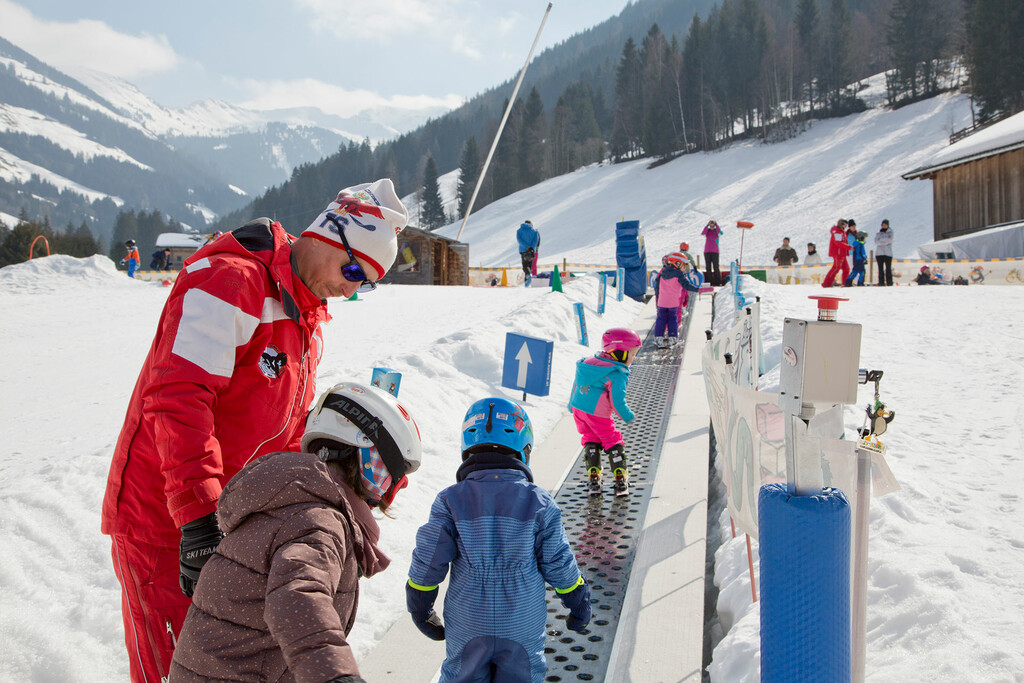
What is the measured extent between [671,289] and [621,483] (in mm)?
6112

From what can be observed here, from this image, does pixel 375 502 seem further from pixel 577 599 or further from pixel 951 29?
pixel 951 29

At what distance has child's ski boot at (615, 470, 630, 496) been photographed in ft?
16.4

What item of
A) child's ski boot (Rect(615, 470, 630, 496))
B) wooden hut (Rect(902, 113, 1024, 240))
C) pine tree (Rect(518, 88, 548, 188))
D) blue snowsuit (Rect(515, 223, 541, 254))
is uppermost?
pine tree (Rect(518, 88, 548, 188))

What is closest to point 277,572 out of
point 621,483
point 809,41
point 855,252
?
point 621,483

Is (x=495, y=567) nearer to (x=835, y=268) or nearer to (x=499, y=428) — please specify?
(x=499, y=428)

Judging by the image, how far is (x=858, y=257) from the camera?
1719cm

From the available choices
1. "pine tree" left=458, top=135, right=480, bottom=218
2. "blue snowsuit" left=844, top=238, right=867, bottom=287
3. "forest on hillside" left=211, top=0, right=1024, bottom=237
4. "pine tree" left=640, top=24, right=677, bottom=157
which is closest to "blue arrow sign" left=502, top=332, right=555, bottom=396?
"blue snowsuit" left=844, top=238, right=867, bottom=287

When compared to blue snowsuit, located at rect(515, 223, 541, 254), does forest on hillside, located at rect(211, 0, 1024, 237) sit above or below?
above

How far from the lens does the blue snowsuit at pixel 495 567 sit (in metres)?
2.41

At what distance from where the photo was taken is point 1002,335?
9164 millimetres

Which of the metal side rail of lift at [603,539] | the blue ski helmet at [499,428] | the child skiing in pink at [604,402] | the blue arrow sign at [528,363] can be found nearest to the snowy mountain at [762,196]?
the blue arrow sign at [528,363]

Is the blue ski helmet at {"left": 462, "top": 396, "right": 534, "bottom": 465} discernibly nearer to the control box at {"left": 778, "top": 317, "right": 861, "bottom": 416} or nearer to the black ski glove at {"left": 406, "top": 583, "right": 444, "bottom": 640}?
the black ski glove at {"left": 406, "top": 583, "right": 444, "bottom": 640}

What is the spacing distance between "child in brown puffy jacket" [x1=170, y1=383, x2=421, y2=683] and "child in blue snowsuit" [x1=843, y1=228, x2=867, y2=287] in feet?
57.2

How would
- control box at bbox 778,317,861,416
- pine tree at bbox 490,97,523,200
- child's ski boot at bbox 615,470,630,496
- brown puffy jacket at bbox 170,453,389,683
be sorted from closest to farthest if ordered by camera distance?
brown puffy jacket at bbox 170,453,389,683
control box at bbox 778,317,861,416
child's ski boot at bbox 615,470,630,496
pine tree at bbox 490,97,523,200
